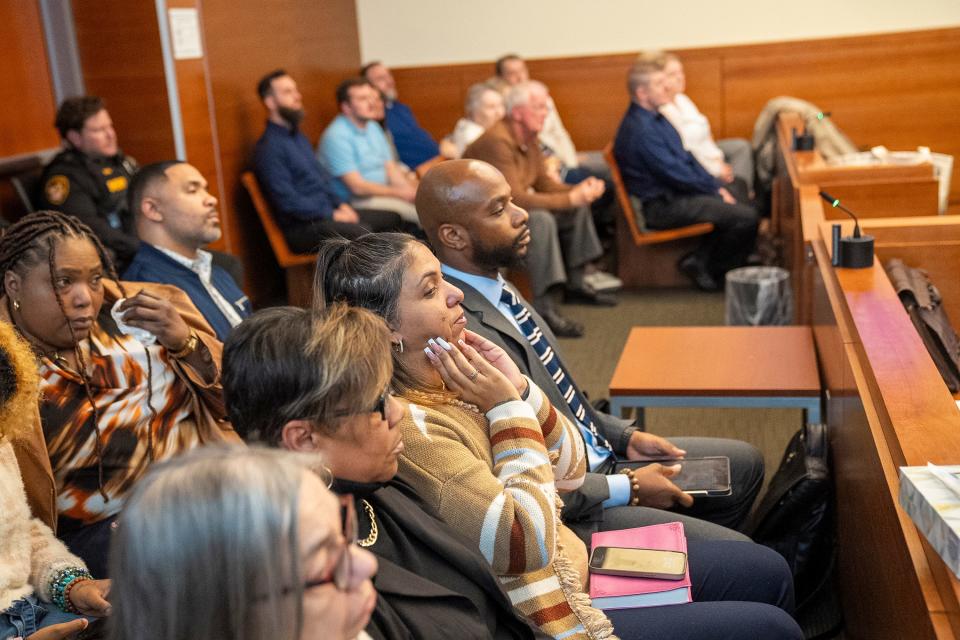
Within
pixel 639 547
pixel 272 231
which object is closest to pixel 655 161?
pixel 272 231

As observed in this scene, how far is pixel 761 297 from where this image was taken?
15.3 feet

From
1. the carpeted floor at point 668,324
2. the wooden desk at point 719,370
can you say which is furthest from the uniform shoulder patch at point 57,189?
the wooden desk at point 719,370

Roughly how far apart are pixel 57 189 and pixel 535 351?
2.84 m

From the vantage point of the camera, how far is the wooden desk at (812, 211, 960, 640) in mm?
1524

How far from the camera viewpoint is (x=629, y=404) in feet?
9.68

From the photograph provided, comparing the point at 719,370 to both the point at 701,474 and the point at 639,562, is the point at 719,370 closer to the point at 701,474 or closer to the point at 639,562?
the point at 701,474

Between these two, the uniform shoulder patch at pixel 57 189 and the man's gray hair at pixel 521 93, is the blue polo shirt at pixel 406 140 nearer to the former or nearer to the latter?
the man's gray hair at pixel 521 93

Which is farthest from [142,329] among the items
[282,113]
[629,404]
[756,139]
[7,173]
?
[756,139]

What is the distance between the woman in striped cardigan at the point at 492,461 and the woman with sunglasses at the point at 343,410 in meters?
0.18

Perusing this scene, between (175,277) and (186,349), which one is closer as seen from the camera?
(186,349)

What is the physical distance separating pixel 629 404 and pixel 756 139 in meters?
4.47

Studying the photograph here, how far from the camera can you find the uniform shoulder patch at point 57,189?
4.52 m

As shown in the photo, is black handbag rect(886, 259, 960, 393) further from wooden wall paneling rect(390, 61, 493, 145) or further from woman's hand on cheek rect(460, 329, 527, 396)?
wooden wall paneling rect(390, 61, 493, 145)

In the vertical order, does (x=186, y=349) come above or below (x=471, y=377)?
below
